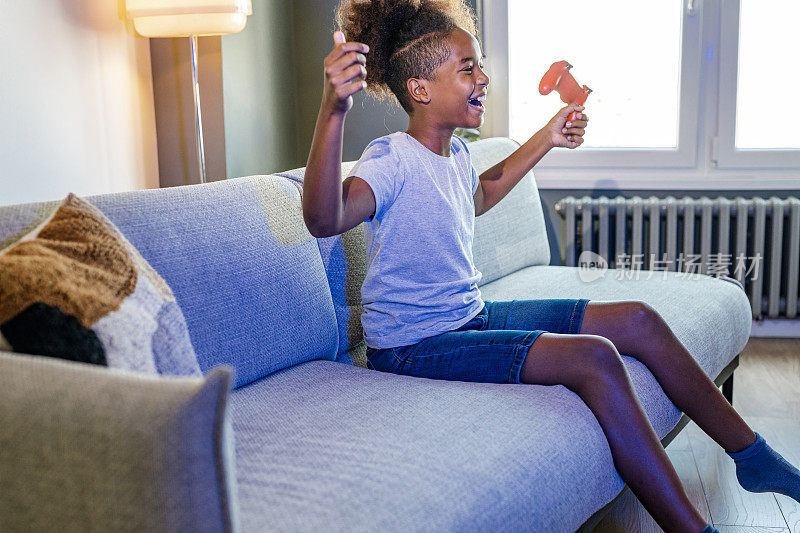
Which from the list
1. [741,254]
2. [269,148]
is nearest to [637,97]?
[741,254]

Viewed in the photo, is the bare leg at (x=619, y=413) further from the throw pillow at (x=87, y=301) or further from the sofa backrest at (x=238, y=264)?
the throw pillow at (x=87, y=301)

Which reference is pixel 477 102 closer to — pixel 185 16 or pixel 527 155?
pixel 527 155

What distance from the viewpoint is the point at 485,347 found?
5.17 feet

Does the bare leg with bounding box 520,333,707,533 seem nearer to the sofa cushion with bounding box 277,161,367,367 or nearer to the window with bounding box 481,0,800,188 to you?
the sofa cushion with bounding box 277,161,367,367

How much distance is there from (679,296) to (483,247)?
0.54 metres

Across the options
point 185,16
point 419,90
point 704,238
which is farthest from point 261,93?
point 704,238

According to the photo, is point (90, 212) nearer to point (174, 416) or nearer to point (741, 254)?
point (174, 416)

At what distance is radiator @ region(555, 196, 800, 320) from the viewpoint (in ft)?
10.7

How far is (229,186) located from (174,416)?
3.09 feet

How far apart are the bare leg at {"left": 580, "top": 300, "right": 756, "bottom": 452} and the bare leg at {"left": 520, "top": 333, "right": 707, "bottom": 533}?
Result: 0.23 m

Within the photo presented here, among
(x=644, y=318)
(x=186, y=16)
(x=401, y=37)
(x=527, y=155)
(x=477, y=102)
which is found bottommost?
(x=644, y=318)

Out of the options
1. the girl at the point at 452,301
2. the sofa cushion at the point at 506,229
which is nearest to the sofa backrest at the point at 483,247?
the sofa cushion at the point at 506,229

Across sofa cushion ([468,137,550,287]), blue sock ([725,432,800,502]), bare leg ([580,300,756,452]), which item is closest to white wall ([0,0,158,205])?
sofa cushion ([468,137,550,287])

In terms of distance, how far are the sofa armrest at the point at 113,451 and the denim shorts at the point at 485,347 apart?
0.74m
